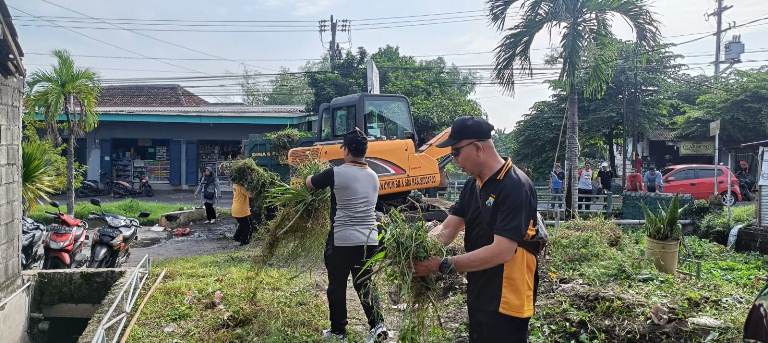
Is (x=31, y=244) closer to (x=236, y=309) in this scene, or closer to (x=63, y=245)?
(x=63, y=245)

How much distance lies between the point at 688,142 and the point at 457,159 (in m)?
25.2

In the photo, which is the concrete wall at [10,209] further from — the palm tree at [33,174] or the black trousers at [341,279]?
the black trousers at [341,279]

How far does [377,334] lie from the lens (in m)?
4.34

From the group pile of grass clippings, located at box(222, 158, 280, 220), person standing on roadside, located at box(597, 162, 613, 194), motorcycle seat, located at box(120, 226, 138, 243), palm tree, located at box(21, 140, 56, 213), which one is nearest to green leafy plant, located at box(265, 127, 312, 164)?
pile of grass clippings, located at box(222, 158, 280, 220)

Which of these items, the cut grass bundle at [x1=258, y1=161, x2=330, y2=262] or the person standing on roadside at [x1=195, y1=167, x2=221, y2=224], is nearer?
the cut grass bundle at [x1=258, y1=161, x2=330, y2=262]

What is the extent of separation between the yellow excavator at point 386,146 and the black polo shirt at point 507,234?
21.3 feet

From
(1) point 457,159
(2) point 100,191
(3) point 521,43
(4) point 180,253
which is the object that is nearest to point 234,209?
(4) point 180,253

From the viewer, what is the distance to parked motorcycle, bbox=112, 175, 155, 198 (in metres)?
23.1

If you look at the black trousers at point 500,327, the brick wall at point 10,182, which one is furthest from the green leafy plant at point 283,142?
the black trousers at point 500,327

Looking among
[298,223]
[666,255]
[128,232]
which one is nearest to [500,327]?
[298,223]

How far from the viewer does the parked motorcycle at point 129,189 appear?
23141 millimetres

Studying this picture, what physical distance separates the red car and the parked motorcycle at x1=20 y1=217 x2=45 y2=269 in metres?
16.9

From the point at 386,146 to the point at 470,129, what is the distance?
6.73m

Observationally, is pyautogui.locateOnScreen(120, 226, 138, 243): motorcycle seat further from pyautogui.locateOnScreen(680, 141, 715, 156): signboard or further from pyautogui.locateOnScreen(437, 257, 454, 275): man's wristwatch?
pyautogui.locateOnScreen(680, 141, 715, 156): signboard
